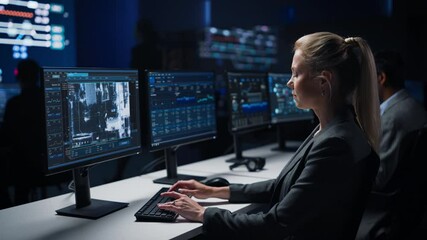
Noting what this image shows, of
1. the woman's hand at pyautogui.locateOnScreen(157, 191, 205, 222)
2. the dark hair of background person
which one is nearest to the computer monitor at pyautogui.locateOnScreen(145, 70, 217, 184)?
the woman's hand at pyautogui.locateOnScreen(157, 191, 205, 222)

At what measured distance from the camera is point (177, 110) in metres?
2.24

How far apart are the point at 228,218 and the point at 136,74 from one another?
82cm

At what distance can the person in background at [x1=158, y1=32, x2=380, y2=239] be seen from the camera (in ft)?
4.53

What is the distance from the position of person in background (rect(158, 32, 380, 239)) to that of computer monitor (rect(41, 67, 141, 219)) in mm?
361

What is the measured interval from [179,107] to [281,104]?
113 cm

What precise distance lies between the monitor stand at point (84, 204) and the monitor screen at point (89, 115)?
75mm

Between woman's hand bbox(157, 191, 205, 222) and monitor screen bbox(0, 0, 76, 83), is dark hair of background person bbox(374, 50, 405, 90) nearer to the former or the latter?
woman's hand bbox(157, 191, 205, 222)

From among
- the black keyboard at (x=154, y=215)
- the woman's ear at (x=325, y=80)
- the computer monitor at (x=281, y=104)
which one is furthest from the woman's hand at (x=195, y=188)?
the computer monitor at (x=281, y=104)

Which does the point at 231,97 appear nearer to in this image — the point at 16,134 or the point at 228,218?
the point at 228,218

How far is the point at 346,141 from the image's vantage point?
1.41 metres

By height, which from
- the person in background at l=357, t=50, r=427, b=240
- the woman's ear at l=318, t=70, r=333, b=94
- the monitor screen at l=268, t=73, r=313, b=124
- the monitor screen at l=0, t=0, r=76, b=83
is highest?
the monitor screen at l=0, t=0, r=76, b=83

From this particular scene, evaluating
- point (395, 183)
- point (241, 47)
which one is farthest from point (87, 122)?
point (241, 47)

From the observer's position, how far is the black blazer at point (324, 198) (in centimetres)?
138

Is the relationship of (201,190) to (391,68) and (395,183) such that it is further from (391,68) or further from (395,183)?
(391,68)
